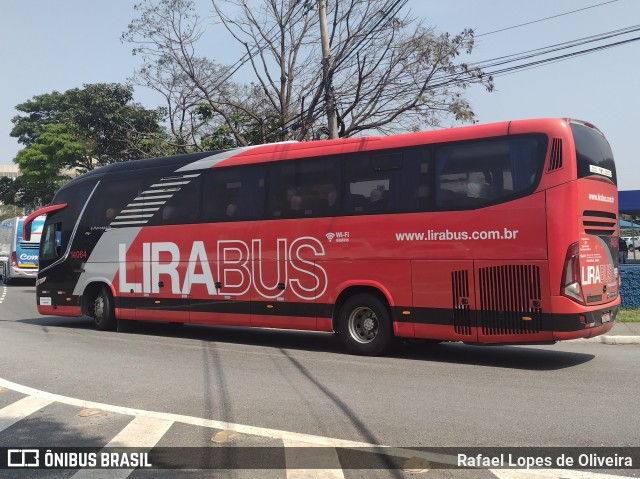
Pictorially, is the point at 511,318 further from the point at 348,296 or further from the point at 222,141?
the point at 222,141

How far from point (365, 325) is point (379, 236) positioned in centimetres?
148

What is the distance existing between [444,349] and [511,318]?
7.85 ft

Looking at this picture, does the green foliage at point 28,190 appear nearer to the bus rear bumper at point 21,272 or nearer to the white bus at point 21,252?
the white bus at point 21,252

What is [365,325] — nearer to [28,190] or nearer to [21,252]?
[21,252]

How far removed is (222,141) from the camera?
2347cm

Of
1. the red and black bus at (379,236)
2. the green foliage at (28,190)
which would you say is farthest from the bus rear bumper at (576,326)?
the green foliage at (28,190)

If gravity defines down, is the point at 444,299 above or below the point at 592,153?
below

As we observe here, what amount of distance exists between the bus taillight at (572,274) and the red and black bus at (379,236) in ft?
0.06

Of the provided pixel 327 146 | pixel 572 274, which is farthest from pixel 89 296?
pixel 572 274

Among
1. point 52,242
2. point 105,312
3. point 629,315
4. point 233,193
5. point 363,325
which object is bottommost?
point 629,315

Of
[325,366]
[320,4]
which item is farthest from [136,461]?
[320,4]

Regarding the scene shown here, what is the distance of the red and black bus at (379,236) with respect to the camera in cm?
820

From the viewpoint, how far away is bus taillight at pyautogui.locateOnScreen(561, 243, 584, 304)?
8.02 meters

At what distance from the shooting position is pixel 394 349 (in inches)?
397
